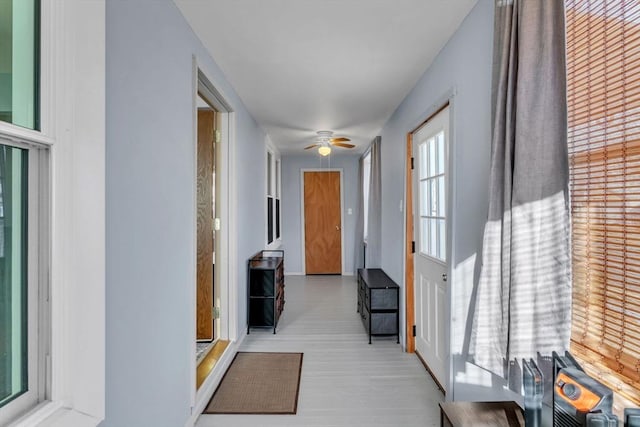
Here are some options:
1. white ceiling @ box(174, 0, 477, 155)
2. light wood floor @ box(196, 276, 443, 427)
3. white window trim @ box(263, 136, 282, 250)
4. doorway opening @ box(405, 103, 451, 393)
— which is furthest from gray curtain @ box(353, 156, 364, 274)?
doorway opening @ box(405, 103, 451, 393)

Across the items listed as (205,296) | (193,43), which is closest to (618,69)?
(193,43)

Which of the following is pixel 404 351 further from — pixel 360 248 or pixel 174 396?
pixel 360 248

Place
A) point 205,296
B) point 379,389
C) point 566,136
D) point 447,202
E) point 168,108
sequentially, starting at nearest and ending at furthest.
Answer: point 566,136 < point 168,108 < point 447,202 < point 379,389 < point 205,296

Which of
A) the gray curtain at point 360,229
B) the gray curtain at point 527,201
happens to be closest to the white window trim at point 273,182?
the gray curtain at point 360,229

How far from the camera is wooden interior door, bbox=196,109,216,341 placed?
3283 millimetres

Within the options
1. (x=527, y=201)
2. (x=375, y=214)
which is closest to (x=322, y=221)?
(x=375, y=214)

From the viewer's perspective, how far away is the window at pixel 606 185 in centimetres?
105

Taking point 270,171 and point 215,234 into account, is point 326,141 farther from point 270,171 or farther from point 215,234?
point 215,234

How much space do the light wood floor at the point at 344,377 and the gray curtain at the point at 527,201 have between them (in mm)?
1084

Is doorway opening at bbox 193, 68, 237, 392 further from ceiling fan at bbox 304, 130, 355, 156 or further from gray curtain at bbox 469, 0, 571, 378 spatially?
gray curtain at bbox 469, 0, 571, 378

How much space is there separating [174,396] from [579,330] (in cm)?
193

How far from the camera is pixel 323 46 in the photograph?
242cm

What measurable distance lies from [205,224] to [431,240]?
203 centimetres

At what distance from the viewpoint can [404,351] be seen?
3406mm
